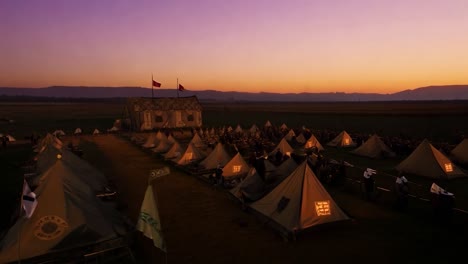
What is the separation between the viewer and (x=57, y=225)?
920 centimetres

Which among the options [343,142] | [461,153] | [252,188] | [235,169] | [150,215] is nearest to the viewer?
[150,215]

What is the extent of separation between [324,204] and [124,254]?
7125mm

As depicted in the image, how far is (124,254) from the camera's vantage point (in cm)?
944

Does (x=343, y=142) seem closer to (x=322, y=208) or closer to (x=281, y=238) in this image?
(x=322, y=208)

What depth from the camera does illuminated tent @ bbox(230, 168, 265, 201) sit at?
1398 centimetres

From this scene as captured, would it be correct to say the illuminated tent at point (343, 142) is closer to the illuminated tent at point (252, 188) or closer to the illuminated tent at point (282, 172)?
the illuminated tent at point (282, 172)

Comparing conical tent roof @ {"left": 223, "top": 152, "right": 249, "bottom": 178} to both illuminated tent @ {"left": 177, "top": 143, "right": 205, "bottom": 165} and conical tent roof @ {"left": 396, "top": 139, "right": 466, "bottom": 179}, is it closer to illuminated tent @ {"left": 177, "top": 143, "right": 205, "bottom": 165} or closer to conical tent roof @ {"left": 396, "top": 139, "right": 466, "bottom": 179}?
illuminated tent @ {"left": 177, "top": 143, "right": 205, "bottom": 165}

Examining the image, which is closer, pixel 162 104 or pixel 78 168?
pixel 78 168

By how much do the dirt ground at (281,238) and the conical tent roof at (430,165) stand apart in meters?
6.76

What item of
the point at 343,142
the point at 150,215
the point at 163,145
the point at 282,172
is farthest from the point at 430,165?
the point at 163,145

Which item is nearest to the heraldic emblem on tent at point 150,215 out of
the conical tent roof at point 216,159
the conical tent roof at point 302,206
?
the conical tent roof at point 302,206

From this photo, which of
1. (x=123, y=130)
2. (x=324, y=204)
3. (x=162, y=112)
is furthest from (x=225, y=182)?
(x=123, y=130)

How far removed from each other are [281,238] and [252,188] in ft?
12.1

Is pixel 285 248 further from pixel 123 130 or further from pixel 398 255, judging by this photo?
pixel 123 130
